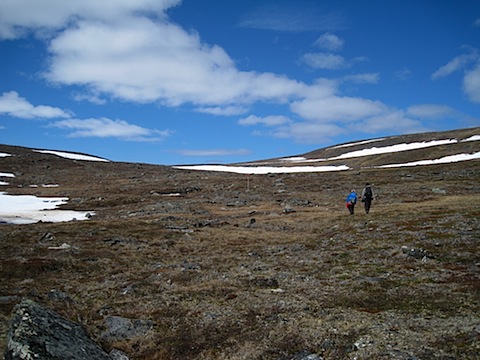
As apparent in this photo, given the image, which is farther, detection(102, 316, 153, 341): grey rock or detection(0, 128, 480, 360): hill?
detection(102, 316, 153, 341): grey rock

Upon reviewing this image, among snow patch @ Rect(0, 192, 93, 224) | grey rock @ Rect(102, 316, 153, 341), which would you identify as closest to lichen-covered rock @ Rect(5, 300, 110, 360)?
grey rock @ Rect(102, 316, 153, 341)

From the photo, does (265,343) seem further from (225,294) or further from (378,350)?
(225,294)

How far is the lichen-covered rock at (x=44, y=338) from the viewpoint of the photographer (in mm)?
11461

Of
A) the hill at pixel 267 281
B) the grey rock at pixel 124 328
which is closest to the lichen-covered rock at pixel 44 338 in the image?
the grey rock at pixel 124 328

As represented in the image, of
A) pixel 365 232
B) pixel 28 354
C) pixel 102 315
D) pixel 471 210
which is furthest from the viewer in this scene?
pixel 471 210

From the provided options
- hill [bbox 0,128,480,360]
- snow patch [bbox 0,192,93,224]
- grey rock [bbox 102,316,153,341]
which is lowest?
grey rock [bbox 102,316,153,341]

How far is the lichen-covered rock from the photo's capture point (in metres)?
11.5

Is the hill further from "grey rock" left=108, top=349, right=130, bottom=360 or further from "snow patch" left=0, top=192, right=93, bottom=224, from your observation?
"snow patch" left=0, top=192, right=93, bottom=224

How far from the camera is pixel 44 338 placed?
12.3 meters

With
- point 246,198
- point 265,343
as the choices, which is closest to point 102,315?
point 265,343

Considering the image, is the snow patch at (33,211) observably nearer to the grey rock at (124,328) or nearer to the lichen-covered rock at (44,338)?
the grey rock at (124,328)

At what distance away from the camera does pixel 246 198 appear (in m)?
72.6

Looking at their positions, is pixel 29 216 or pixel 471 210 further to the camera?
pixel 29 216

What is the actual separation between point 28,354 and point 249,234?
1123 inches
